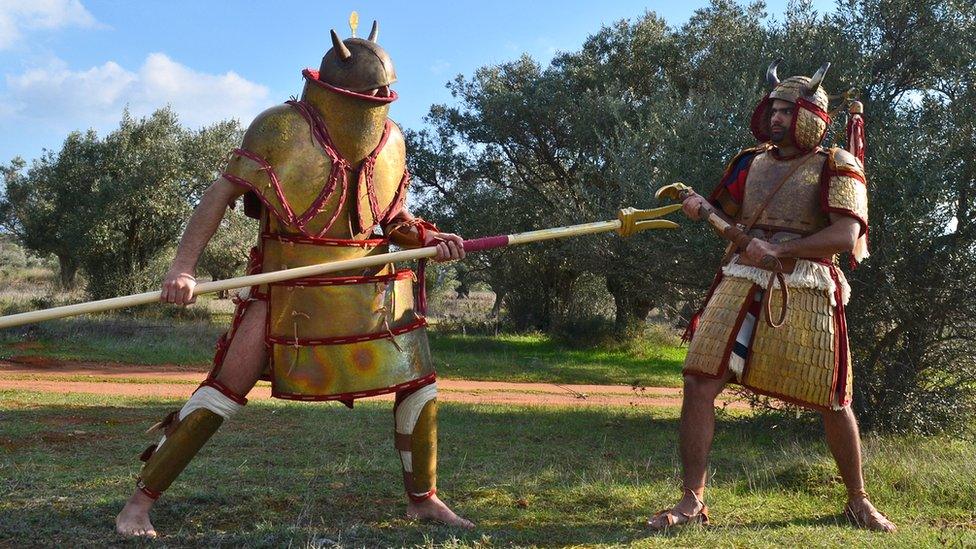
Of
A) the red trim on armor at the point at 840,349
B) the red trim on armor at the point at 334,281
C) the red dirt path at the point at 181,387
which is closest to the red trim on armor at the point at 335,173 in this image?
the red trim on armor at the point at 334,281

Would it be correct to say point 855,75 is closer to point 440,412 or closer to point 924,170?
point 924,170

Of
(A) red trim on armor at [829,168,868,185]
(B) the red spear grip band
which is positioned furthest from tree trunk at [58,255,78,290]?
(A) red trim on armor at [829,168,868,185]

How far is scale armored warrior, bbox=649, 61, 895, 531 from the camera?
4.19 meters

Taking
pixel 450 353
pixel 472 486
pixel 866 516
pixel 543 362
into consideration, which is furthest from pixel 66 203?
pixel 866 516

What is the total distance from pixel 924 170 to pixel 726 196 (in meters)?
3.00

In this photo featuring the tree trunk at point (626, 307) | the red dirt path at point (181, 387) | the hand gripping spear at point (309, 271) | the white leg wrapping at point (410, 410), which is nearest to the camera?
the hand gripping spear at point (309, 271)

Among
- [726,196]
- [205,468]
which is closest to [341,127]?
[726,196]

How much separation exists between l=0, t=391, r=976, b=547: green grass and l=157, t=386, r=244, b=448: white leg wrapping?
513 millimetres

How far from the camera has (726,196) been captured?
4.71 m

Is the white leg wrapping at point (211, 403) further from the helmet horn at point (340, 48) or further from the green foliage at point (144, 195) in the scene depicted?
the green foliage at point (144, 195)

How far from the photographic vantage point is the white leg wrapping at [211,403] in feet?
11.9

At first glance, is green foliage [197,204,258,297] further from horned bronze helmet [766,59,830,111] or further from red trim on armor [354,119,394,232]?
horned bronze helmet [766,59,830,111]

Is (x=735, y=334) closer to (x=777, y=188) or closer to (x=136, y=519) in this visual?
(x=777, y=188)

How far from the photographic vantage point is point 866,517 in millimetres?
4223
